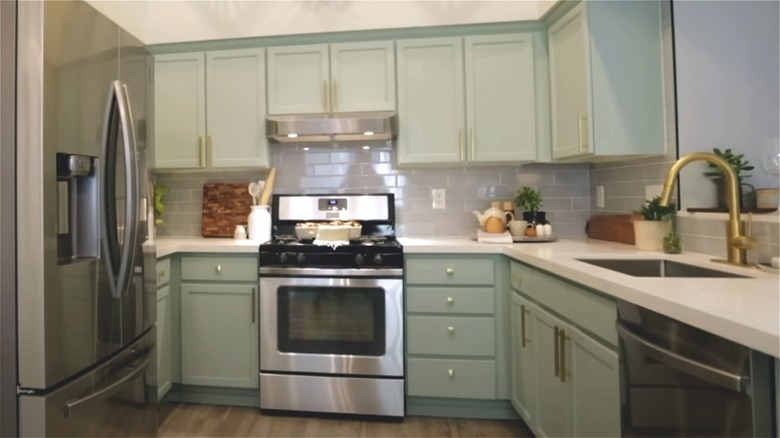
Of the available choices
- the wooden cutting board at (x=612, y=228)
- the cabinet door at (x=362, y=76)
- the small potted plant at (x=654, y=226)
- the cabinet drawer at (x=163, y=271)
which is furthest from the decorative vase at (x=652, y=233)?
the cabinet drawer at (x=163, y=271)

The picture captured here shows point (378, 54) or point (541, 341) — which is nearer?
point (541, 341)

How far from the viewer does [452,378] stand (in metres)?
2.14

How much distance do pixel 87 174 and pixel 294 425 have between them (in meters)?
1.54

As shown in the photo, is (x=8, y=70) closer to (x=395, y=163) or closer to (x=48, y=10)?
(x=48, y=10)

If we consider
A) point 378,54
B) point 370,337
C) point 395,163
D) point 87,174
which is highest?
point 378,54

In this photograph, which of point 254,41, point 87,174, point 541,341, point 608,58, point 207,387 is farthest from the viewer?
point 254,41

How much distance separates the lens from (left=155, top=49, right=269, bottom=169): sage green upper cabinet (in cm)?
253

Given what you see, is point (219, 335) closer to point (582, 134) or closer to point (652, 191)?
point (582, 134)

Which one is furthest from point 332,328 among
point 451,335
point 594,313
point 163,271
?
point 594,313

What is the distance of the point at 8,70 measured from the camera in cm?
113

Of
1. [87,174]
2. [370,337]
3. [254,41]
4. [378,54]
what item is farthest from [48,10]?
[370,337]

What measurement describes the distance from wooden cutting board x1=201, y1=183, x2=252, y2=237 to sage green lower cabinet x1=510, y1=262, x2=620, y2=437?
1.82m

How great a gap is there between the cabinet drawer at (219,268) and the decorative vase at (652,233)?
1956mm

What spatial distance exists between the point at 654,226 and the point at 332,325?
1.65m
